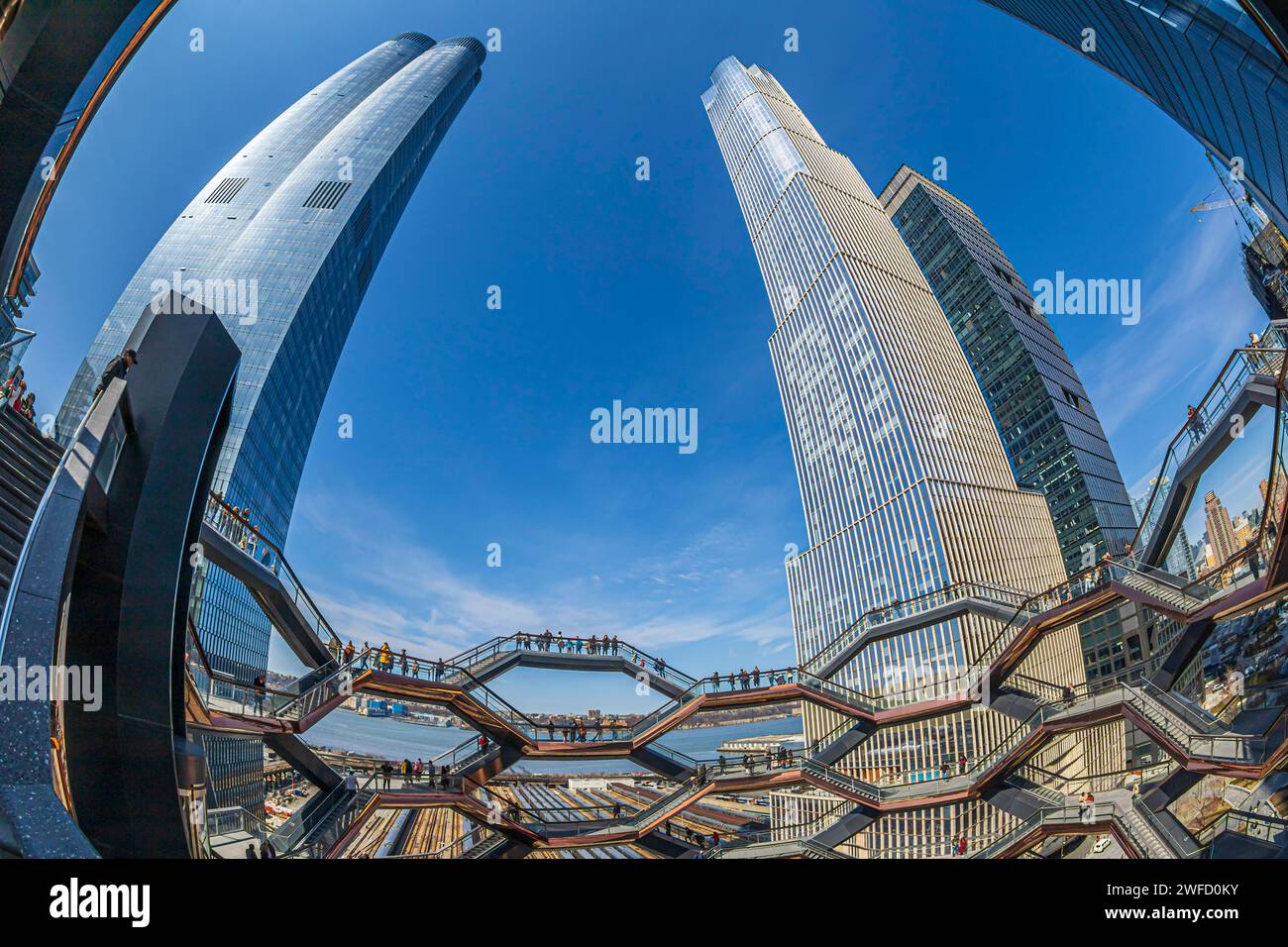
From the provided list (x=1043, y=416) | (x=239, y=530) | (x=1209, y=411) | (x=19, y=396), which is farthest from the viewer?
(x=1043, y=416)

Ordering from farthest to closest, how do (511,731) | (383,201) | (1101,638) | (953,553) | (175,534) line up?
(383,201), (953,553), (1101,638), (511,731), (175,534)

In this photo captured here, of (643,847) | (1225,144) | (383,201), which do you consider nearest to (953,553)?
(1225,144)

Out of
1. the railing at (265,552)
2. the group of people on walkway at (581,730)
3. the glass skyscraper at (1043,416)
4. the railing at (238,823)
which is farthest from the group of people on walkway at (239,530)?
the glass skyscraper at (1043,416)

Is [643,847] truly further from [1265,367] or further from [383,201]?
[383,201]

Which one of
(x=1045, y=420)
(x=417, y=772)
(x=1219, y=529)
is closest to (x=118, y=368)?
(x=417, y=772)

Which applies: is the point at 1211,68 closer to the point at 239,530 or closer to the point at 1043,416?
the point at 1043,416

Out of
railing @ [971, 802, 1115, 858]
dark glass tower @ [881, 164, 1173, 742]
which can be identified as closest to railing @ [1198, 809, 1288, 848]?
railing @ [971, 802, 1115, 858]
